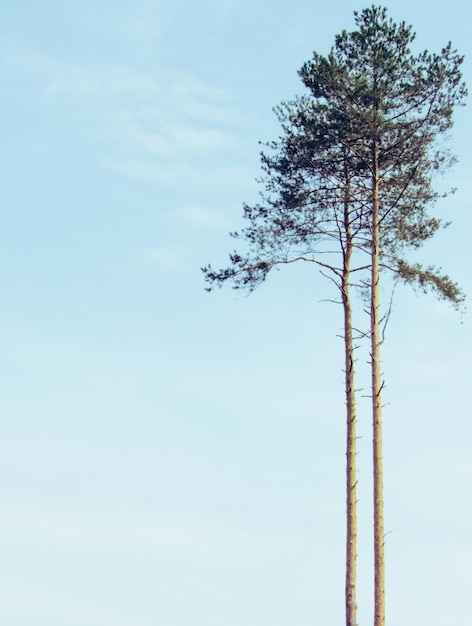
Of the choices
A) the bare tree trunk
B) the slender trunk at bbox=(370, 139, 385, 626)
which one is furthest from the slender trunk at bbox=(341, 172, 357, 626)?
the slender trunk at bbox=(370, 139, 385, 626)

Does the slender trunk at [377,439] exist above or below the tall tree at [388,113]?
below

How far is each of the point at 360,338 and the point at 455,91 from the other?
6.79m

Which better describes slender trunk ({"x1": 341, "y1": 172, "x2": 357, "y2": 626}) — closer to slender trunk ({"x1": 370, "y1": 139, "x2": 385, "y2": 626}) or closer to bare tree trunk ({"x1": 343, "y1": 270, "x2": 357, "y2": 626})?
bare tree trunk ({"x1": 343, "y1": 270, "x2": 357, "y2": 626})

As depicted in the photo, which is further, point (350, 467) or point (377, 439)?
point (350, 467)

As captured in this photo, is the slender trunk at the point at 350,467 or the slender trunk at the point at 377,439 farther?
the slender trunk at the point at 350,467

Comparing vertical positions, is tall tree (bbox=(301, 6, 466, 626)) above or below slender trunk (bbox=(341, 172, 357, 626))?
above

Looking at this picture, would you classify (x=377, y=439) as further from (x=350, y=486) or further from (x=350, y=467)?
(x=350, y=486)

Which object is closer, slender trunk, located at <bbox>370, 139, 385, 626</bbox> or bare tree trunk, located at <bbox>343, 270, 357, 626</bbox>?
slender trunk, located at <bbox>370, 139, 385, 626</bbox>

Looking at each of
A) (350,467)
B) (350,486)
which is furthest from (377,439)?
(350,486)

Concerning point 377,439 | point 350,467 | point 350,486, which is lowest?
point 350,486

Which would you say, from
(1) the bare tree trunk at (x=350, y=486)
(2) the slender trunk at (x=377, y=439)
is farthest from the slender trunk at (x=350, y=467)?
(2) the slender trunk at (x=377, y=439)

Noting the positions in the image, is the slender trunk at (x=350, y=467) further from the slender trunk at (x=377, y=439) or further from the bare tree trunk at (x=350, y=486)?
the slender trunk at (x=377, y=439)

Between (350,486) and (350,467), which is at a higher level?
(350,467)

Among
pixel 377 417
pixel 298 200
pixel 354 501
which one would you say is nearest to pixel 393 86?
pixel 298 200
